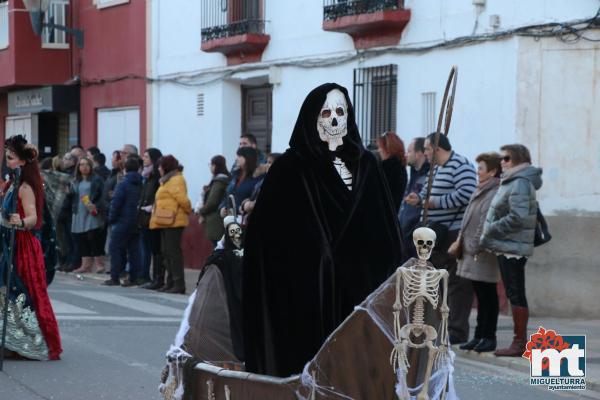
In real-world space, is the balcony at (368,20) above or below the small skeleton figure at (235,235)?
above

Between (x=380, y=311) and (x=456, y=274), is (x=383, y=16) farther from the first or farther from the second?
(x=380, y=311)

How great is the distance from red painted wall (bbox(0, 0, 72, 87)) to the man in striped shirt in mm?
16283

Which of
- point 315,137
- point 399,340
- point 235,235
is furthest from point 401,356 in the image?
point 235,235

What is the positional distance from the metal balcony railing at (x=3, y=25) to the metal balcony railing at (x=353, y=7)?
1162 cm

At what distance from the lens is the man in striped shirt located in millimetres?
11805

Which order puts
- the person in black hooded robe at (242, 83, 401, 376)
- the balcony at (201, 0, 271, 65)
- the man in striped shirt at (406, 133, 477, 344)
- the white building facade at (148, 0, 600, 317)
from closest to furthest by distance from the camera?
the person in black hooded robe at (242, 83, 401, 376) < the man in striped shirt at (406, 133, 477, 344) < the white building facade at (148, 0, 600, 317) < the balcony at (201, 0, 271, 65)

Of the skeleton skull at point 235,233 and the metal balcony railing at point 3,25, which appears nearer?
the skeleton skull at point 235,233

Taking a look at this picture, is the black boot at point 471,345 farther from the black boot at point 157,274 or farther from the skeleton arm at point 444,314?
the black boot at point 157,274

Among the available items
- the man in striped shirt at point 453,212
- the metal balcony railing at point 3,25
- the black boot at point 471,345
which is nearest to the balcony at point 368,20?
the man in striped shirt at point 453,212

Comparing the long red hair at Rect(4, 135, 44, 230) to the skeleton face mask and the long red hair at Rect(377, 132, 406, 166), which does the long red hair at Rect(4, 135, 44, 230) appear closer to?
the long red hair at Rect(377, 132, 406, 166)

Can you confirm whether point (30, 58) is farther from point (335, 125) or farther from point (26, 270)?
point (335, 125)

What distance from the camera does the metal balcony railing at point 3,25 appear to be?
27656mm

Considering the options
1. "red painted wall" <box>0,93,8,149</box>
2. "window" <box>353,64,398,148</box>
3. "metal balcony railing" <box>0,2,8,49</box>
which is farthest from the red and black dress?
"red painted wall" <box>0,93,8,149</box>

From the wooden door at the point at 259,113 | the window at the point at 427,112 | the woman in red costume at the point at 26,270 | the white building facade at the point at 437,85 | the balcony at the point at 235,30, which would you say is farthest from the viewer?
the wooden door at the point at 259,113
